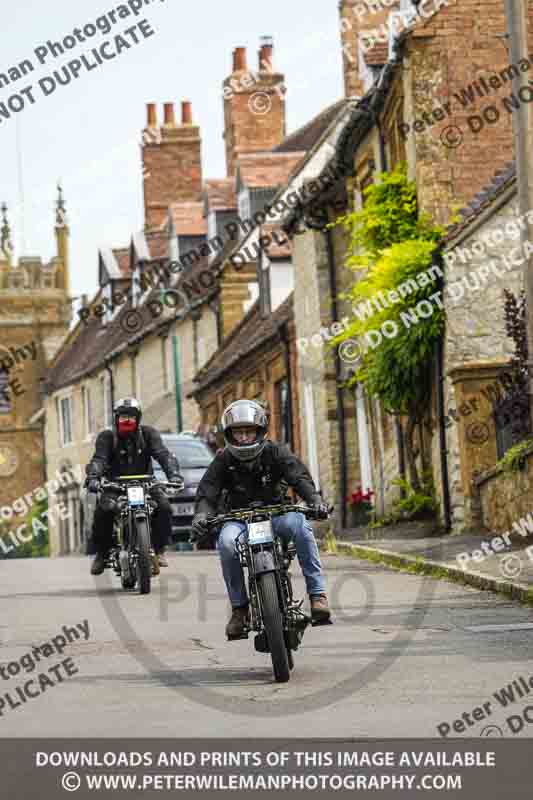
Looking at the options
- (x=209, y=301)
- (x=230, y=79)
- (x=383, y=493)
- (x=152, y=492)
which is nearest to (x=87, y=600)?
(x=152, y=492)

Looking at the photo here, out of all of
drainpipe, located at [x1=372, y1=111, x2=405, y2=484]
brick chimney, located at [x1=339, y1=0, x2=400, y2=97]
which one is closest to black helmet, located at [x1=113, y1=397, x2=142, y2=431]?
drainpipe, located at [x1=372, y1=111, x2=405, y2=484]

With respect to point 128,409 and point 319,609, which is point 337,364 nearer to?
point 128,409

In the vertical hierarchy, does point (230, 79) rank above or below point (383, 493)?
above

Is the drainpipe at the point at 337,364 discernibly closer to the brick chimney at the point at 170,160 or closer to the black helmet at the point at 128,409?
the black helmet at the point at 128,409

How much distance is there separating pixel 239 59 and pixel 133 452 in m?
36.6

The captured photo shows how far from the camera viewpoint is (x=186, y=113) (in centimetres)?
5772

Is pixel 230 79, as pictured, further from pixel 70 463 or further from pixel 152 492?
pixel 152 492

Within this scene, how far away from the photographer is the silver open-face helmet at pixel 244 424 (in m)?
10.4

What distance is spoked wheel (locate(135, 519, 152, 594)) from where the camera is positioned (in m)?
16.3

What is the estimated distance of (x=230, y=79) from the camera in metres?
50.8

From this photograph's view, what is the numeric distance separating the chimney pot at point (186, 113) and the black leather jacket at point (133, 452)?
41.2 metres

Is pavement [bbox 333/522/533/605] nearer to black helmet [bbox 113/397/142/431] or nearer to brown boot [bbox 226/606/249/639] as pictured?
black helmet [bbox 113/397/142/431]

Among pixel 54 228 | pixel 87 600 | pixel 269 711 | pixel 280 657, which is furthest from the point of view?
pixel 54 228

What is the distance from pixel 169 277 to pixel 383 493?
85.6 feet
